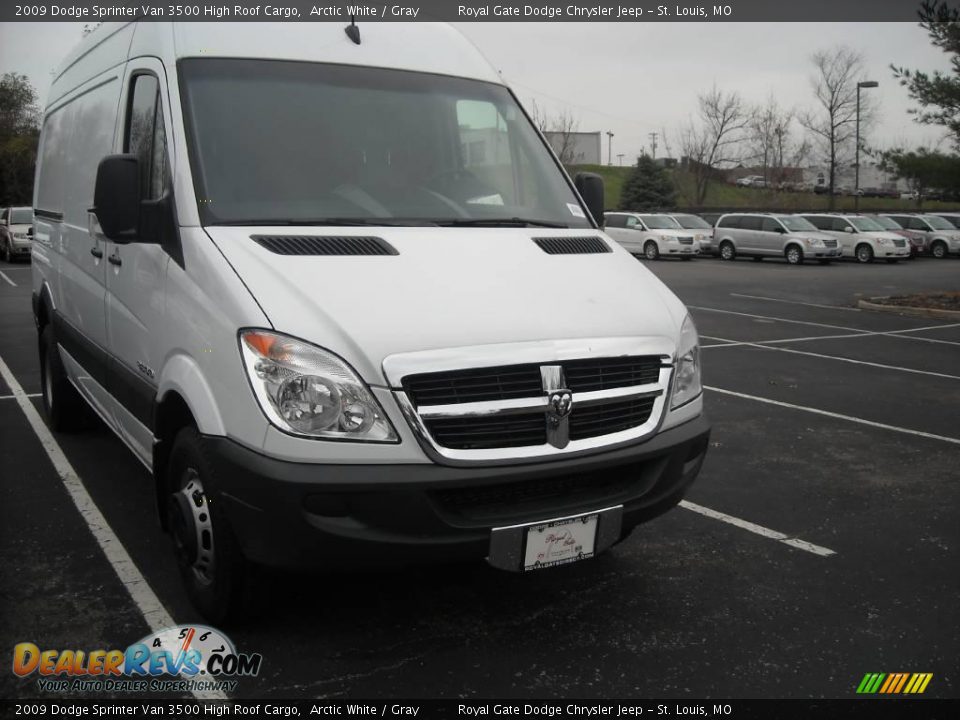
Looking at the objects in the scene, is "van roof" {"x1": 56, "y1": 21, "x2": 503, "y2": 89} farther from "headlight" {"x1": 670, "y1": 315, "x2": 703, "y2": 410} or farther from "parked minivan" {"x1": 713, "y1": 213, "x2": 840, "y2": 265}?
"parked minivan" {"x1": 713, "y1": 213, "x2": 840, "y2": 265}

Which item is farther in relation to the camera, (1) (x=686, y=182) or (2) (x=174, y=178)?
(1) (x=686, y=182)

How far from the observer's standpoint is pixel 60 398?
6.69 meters

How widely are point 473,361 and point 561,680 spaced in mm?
1217

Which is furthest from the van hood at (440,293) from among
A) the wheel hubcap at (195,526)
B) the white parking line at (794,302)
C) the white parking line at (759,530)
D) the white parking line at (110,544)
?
the white parking line at (794,302)

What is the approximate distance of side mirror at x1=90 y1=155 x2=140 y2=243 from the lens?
379 centimetres

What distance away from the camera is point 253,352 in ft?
10.4

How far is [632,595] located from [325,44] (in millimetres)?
2986

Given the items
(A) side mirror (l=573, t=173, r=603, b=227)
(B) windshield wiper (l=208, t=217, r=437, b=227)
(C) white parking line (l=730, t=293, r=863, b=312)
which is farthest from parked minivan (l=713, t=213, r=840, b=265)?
(B) windshield wiper (l=208, t=217, r=437, b=227)

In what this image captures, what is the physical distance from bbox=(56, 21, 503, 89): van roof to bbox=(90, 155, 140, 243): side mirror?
2.01 feet

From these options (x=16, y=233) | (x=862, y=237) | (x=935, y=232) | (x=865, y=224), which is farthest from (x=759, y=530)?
(x=935, y=232)

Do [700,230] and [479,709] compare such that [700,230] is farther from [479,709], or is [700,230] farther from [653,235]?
[479,709]

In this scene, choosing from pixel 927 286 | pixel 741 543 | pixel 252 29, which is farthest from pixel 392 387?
pixel 927 286

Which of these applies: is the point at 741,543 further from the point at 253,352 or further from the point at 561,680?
the point at 253,352

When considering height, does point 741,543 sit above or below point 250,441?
below
